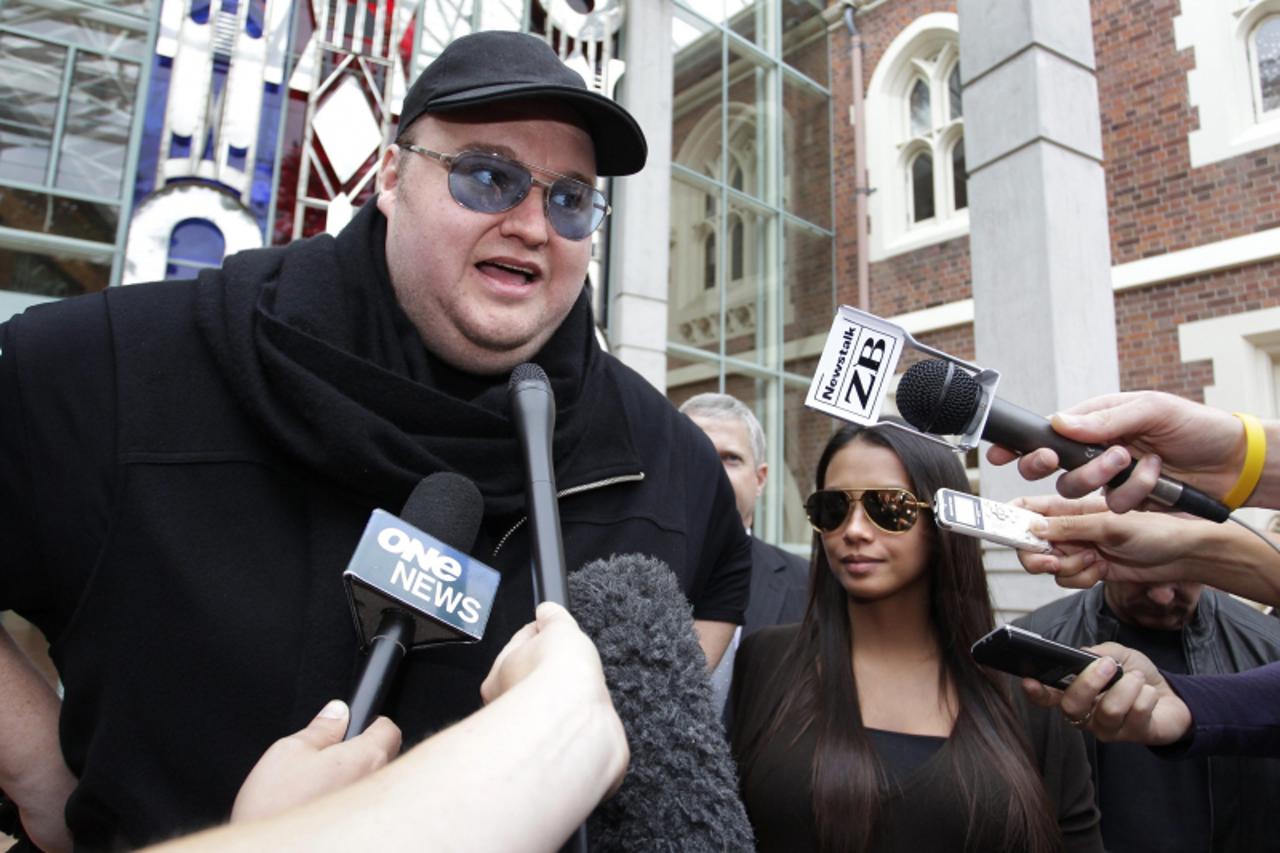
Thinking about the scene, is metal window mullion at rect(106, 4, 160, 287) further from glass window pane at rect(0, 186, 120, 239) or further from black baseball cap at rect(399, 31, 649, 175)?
black baseball cap at rect(399, 31, 649, 175)

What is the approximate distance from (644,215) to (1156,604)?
5229 mm

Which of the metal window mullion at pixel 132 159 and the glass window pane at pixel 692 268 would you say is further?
the glass window pane at pixel 692 268

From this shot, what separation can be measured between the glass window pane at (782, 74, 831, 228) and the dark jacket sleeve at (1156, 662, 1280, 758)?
9.19 meters

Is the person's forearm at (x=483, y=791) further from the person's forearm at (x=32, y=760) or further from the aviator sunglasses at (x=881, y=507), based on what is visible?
the aviator sunglasses at (x=881, y=507)

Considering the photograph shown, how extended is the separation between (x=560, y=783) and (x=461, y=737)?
9cm

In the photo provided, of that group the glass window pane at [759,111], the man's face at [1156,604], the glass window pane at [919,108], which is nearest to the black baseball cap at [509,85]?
the man's face at [1156,604]

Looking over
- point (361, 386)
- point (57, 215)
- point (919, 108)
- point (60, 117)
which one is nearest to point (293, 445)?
point (361, 386)

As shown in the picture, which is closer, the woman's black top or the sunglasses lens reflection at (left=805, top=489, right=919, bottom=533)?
the woman's black top

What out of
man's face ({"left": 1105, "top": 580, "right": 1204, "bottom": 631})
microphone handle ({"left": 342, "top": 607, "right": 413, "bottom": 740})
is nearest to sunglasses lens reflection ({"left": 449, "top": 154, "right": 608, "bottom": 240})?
microphone handle ({"left": 342, "top": 607, "right": 413, "bottom": 740})

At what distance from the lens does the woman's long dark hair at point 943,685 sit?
193 centimetres

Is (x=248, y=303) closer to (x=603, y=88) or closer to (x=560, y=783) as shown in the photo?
(x=560, y=783)

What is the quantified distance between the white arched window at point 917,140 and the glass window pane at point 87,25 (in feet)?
24.5

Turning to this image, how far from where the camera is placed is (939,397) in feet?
4.52

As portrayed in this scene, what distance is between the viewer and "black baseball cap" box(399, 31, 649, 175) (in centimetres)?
139
